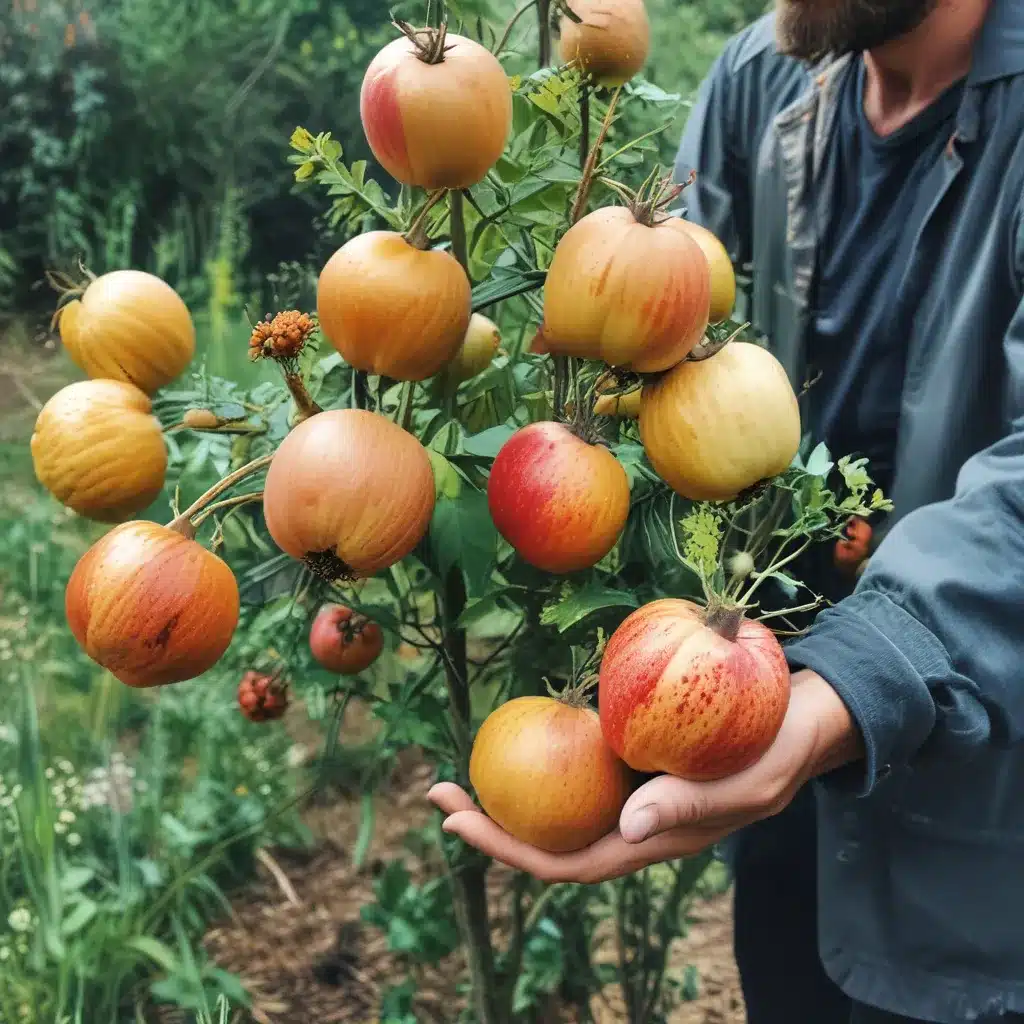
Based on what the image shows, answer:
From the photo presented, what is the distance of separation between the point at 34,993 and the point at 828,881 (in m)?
1.06

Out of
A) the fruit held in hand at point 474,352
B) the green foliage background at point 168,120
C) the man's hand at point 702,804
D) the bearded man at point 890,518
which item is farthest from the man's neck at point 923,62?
the green foliage background at point 168,120

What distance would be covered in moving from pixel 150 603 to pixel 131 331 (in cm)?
25

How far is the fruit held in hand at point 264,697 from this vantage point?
1.19 metres

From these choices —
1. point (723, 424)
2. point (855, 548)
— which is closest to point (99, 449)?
point (723, 424)

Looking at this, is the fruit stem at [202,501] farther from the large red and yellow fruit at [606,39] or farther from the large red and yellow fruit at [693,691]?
the large red and yellow fruit at [606,39]

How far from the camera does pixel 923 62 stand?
4.04 feet

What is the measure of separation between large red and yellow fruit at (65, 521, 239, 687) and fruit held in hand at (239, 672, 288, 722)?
0.46m

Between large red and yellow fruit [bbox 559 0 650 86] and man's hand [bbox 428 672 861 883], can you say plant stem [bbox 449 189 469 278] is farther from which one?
man's hand [bbox 428 672 861 883]

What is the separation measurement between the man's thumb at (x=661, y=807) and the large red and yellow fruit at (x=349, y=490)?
0.77 ft

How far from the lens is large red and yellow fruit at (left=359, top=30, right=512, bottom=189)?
0.67 meters

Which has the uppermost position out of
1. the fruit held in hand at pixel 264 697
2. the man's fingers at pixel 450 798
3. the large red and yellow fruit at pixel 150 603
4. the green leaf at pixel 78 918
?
the large red and yellow fruit at pixel 150 603

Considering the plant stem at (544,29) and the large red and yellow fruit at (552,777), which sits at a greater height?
the plant stem at (544,29)

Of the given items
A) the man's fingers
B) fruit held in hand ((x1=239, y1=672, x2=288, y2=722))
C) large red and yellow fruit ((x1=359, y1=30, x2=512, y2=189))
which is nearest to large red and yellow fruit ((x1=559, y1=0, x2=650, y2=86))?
large red and yellow fruit ((x1=359, y1=30, x2=512, y2=189))

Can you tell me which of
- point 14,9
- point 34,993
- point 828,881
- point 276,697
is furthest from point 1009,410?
point 14,9
